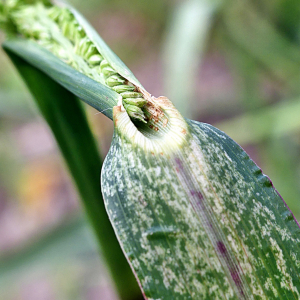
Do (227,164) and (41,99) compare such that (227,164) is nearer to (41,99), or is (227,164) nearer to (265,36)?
(41,99)

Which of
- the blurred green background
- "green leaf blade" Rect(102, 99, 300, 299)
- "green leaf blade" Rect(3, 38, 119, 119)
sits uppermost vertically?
the blurred green background

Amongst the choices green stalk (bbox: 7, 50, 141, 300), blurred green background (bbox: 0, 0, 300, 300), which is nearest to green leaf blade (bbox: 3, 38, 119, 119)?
green stalk (bbox: 7, 50, 141, 300)

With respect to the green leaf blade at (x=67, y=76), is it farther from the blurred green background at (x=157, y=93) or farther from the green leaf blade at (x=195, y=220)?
the blurred green background at (x=157, y=93)

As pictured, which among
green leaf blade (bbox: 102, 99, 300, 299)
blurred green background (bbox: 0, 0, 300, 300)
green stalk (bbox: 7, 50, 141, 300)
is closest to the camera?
green leaf blade (bbox: 102, 99, 300, 299)

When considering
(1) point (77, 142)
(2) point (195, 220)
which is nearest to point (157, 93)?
(1) point (77, 142)

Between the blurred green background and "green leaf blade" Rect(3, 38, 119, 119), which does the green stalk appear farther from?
the blurred green background

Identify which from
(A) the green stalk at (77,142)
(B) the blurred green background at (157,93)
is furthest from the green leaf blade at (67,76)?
(B) the blurred green background at (157,93)

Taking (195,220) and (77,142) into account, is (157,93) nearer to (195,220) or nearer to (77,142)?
(77,142)
